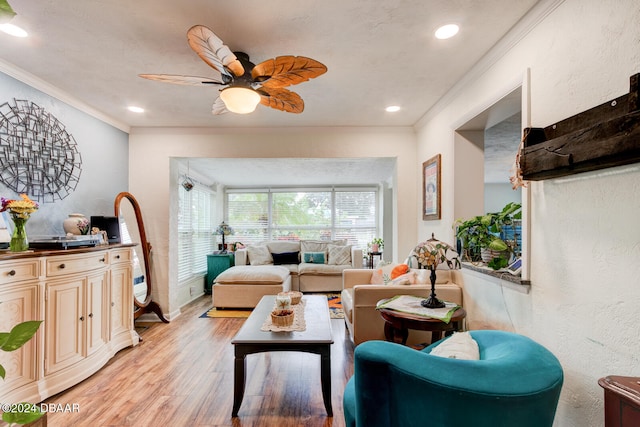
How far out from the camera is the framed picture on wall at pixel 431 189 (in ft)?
10.5

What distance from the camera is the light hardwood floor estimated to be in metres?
1.99

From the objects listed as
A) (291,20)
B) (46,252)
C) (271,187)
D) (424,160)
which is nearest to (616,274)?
(291,20)

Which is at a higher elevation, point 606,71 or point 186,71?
point 186,71

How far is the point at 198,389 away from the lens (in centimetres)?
236

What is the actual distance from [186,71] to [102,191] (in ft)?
6.26

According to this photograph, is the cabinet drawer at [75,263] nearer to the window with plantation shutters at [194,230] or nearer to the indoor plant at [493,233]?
the window with plantation shutters at [194,230]

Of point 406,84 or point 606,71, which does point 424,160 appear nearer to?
point 406,84

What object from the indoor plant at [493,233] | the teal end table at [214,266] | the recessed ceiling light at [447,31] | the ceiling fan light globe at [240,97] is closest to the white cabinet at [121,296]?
the ceiling fan light globe at [240,97]

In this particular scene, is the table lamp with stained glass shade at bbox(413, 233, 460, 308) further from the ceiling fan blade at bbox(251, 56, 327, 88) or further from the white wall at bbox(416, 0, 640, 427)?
the ceiling fan blade at bbox(251, 56, 327, 88)

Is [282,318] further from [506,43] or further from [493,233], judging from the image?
[506,43]

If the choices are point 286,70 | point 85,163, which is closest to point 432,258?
point 286,70

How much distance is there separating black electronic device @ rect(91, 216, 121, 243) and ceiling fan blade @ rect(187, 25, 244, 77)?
2254 millimetres

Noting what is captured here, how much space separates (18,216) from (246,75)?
1.87 metres

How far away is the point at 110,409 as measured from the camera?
6.89 feet
